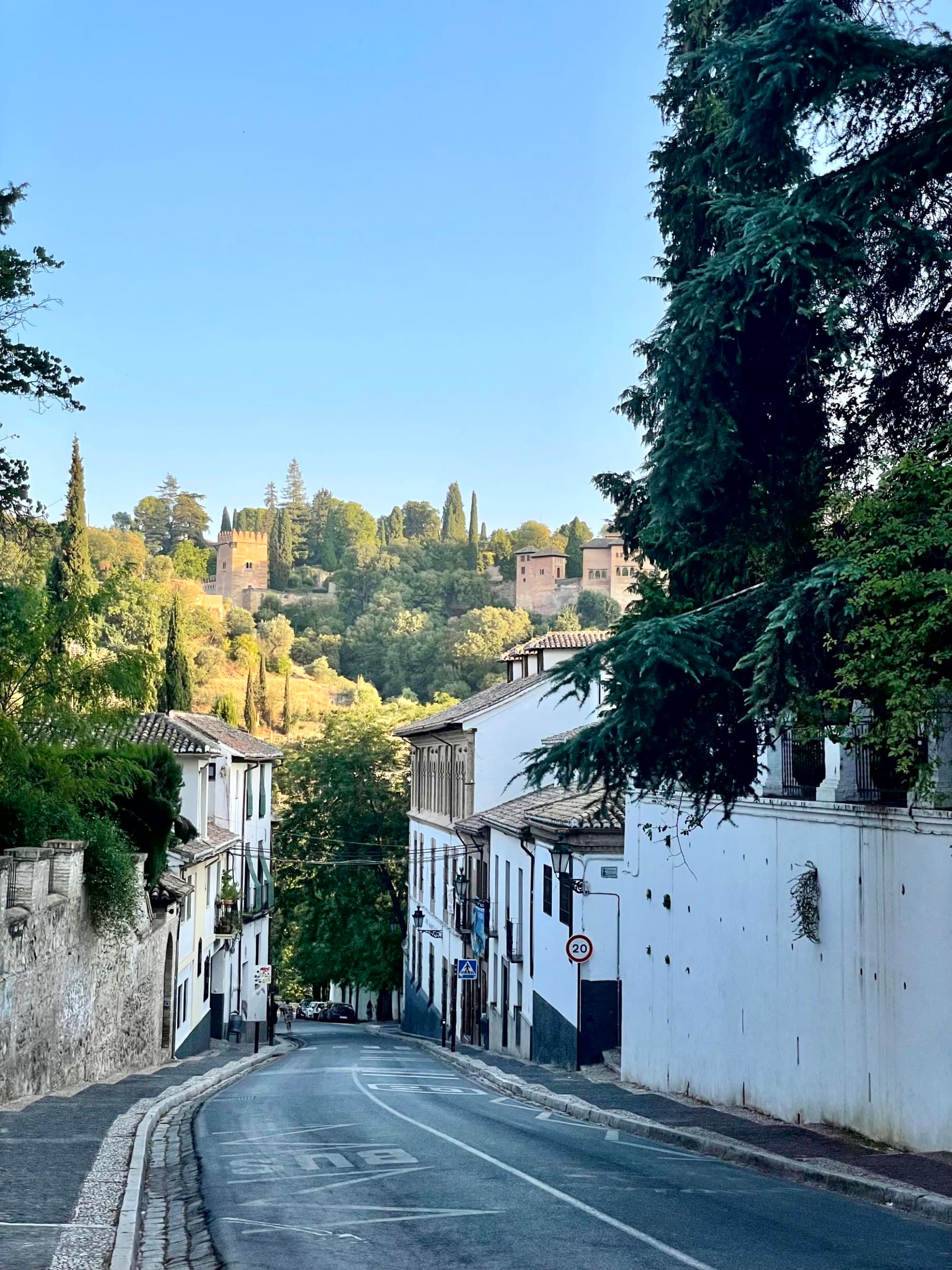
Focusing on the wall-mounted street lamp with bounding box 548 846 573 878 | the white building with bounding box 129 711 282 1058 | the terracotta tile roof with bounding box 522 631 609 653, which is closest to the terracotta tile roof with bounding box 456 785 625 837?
the wall-mounted street lamp with bounding box 548 846 573 878

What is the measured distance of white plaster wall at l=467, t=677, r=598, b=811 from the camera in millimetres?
42656

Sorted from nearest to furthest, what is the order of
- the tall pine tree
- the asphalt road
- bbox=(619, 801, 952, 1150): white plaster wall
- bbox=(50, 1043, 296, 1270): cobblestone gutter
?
bbox=(50, 1043, 296, 1270): cobblestone gutter, the asphalt road, the tall pine tree, bbox=(619, 801, 952, 1150): white plaster wall

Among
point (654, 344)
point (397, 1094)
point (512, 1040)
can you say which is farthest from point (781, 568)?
point (512, 1040)

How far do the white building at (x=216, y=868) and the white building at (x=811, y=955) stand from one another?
46.1ft

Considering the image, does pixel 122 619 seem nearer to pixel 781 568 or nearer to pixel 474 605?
pixel 781 568

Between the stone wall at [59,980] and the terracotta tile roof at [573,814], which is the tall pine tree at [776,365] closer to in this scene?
the stone wall at [59,980]

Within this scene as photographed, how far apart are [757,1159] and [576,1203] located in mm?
3322

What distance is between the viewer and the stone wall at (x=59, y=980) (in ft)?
53.4

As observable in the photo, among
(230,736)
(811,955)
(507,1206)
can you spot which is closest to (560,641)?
(230,736)

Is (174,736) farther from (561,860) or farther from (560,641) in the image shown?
(561,860)

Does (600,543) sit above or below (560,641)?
above

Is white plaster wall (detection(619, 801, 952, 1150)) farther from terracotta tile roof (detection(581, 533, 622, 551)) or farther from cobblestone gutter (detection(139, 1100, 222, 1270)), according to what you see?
terracotta tile roof (detection(581, 533, 622, 551))

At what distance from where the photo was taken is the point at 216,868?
1620 inches

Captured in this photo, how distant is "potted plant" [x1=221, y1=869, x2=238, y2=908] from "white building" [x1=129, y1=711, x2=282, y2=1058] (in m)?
0.13
